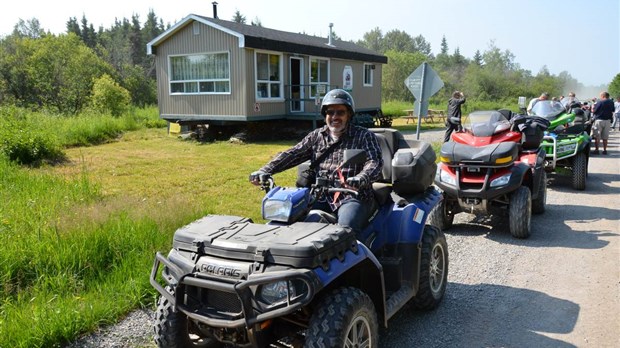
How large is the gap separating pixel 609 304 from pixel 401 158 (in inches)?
91.4

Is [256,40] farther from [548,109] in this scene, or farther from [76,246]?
[76,246]

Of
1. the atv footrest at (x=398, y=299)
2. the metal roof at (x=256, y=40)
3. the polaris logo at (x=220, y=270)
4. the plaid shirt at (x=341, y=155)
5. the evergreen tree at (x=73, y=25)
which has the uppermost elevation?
the evergreen tree at (x=73, y=25)

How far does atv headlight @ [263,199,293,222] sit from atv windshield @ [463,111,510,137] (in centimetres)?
495

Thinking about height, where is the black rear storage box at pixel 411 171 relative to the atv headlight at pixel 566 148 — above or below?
above

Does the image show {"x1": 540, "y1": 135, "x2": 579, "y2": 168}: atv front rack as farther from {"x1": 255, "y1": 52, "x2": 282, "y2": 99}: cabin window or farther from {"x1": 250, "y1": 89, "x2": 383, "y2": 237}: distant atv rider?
{"x1": 255, "y1": 52, "x2": 282, "y2": 99}: cabin window

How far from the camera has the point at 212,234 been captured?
309 centimetres

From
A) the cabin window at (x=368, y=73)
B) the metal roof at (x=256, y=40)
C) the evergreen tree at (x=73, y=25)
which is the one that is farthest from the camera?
the evergreen tree at (x=73, y=25)

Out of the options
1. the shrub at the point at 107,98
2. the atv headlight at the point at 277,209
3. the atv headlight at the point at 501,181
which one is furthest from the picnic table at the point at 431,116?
the atv headlight at the point at 277,209

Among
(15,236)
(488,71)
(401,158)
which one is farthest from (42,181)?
(488,71)

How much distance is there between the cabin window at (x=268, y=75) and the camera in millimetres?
19219

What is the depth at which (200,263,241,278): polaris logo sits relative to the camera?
2799 millimetres

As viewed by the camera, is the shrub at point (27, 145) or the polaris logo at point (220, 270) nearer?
the polaris logo at point (220, 270)

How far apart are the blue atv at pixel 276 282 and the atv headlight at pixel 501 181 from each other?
3.26 metres

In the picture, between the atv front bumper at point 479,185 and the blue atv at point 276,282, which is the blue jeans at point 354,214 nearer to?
the blue atv at point 276,282
